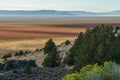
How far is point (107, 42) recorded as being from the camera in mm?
36219

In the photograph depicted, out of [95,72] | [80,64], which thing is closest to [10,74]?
[80,64]

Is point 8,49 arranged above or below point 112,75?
below

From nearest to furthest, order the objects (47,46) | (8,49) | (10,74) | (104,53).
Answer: (10,74), (104,53), (47,46), (8,49)

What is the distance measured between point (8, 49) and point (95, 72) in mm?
67603

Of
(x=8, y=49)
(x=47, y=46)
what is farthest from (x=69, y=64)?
(x=8, y=49)

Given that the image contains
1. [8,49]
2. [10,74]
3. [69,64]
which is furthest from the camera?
[8,49]

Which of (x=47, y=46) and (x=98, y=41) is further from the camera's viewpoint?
(x=47, y=46)

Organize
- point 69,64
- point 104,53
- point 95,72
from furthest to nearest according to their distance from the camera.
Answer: point 69,64
point 104,53
point 95,72

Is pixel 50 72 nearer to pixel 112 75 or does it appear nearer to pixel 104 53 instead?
pixel 104 53

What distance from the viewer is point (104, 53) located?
3522 cm

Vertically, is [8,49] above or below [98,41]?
below

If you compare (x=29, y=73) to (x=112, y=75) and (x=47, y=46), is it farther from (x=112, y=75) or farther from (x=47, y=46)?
(x=47, y=46)

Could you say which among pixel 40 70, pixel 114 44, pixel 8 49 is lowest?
pixel 8 49

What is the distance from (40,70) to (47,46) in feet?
87.3
